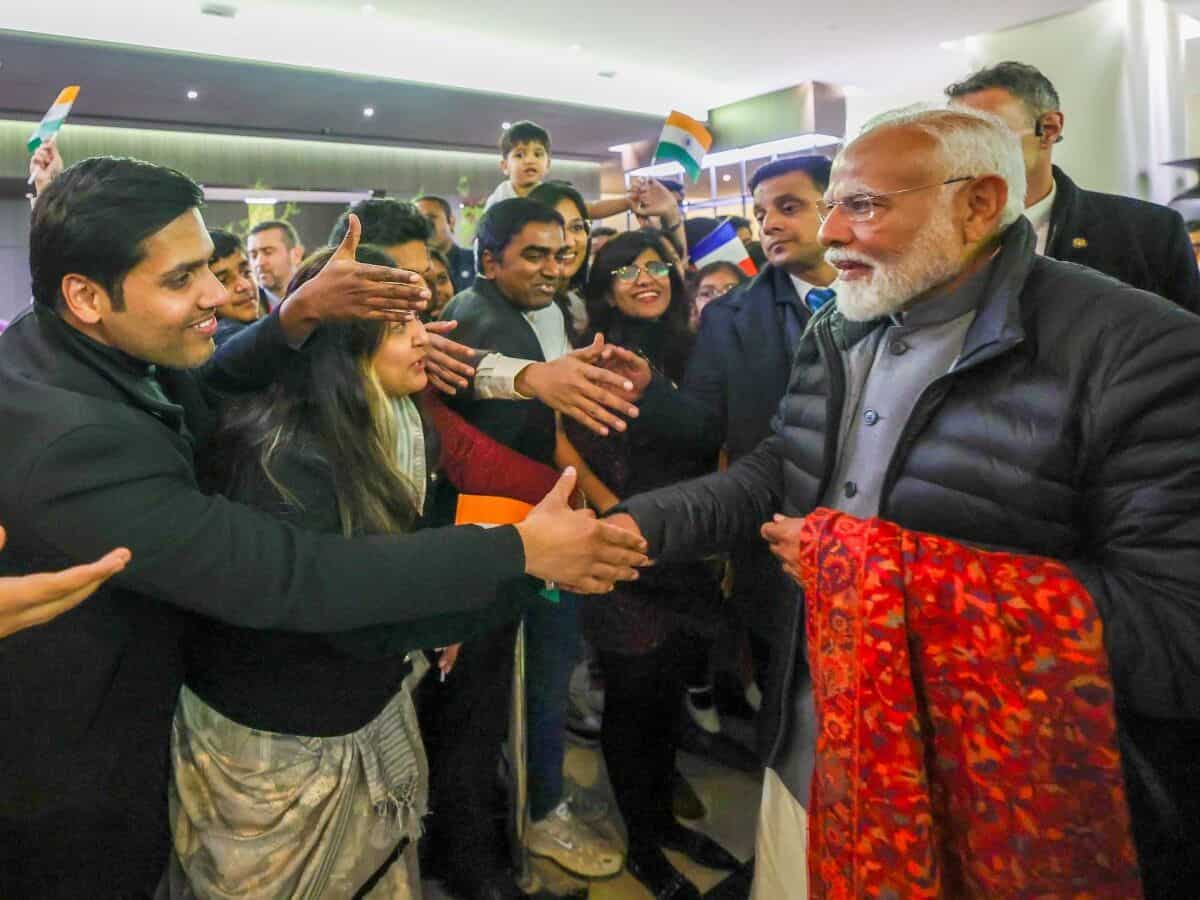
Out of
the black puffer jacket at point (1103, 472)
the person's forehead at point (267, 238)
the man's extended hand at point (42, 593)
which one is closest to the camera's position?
the man's extended hand at point (42, 593)

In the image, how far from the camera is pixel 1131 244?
6.29 feet

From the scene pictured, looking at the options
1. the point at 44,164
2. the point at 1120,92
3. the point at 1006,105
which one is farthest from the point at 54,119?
the point at 1120,92

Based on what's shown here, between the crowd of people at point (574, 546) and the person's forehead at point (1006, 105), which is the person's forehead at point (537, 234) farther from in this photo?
the person's forehead at point (1006, 105)

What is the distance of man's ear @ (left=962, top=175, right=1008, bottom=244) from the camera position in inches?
48.4

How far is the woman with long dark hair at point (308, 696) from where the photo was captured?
125 cm

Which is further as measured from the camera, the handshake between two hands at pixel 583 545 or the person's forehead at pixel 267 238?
the person's forehead at pixel 267 238

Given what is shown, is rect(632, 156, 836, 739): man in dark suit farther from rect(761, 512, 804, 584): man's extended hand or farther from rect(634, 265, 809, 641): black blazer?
rect(761, 512, 804, 584): man's extended hand

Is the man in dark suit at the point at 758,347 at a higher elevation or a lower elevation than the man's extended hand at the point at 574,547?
higher

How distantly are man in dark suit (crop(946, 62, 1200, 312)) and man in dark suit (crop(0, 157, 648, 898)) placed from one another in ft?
5.44

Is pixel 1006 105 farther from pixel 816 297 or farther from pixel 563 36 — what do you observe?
pixel 563 36

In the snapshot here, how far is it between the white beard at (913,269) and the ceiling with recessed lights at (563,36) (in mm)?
4815

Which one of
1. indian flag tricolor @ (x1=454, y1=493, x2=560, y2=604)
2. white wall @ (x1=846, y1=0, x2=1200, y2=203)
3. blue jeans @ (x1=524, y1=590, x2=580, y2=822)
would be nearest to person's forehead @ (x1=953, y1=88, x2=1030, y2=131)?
indian flag tricolor @ (x1=454, y1=493, x2=560, y2=604)

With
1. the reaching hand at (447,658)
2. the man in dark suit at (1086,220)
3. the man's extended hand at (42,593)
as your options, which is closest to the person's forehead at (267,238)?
the reaching hand at (447,658)

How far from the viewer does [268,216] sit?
6.91 meters
